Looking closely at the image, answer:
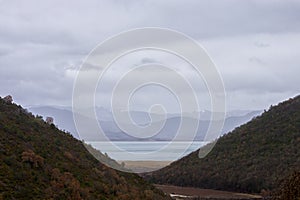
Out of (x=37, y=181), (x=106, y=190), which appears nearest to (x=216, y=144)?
(x=106, y=190)

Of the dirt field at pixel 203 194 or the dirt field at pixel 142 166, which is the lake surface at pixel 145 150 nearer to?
the dirt field at pixel 142 166

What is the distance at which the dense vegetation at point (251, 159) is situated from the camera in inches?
1835

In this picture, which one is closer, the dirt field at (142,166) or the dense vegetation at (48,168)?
the dense vegetation at (48,168)

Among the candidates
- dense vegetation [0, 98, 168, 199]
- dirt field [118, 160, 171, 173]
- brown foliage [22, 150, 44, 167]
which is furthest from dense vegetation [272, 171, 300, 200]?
dirt field [118, 160, 171, 173]

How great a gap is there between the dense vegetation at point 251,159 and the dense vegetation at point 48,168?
16.1m

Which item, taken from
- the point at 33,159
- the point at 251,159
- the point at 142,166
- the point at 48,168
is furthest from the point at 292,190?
the point at 142,166

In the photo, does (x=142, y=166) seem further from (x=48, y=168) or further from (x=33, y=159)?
(x=33, y=159)

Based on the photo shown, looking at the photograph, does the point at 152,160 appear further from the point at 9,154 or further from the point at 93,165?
the point at 9,154

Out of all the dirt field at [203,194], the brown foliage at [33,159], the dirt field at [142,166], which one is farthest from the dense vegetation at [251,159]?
the brown foliage at [33,159]

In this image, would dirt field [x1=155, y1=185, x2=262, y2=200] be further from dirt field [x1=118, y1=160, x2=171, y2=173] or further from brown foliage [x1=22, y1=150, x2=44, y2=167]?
brown foliage [x1=22, y1=150, x2=44, y2=167]

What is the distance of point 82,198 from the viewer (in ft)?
75.7

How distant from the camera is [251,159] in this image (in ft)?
169

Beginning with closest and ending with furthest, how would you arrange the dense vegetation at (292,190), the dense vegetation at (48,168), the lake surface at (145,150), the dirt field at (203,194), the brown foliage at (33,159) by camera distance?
the dense vegetation at (292,190) < the dense vegetation at (48,168) < the brown foliage at (33,159) < the dirt field at (203,194) < the lake surface at (145,150)

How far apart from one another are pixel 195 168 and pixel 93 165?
2606 centimetres
